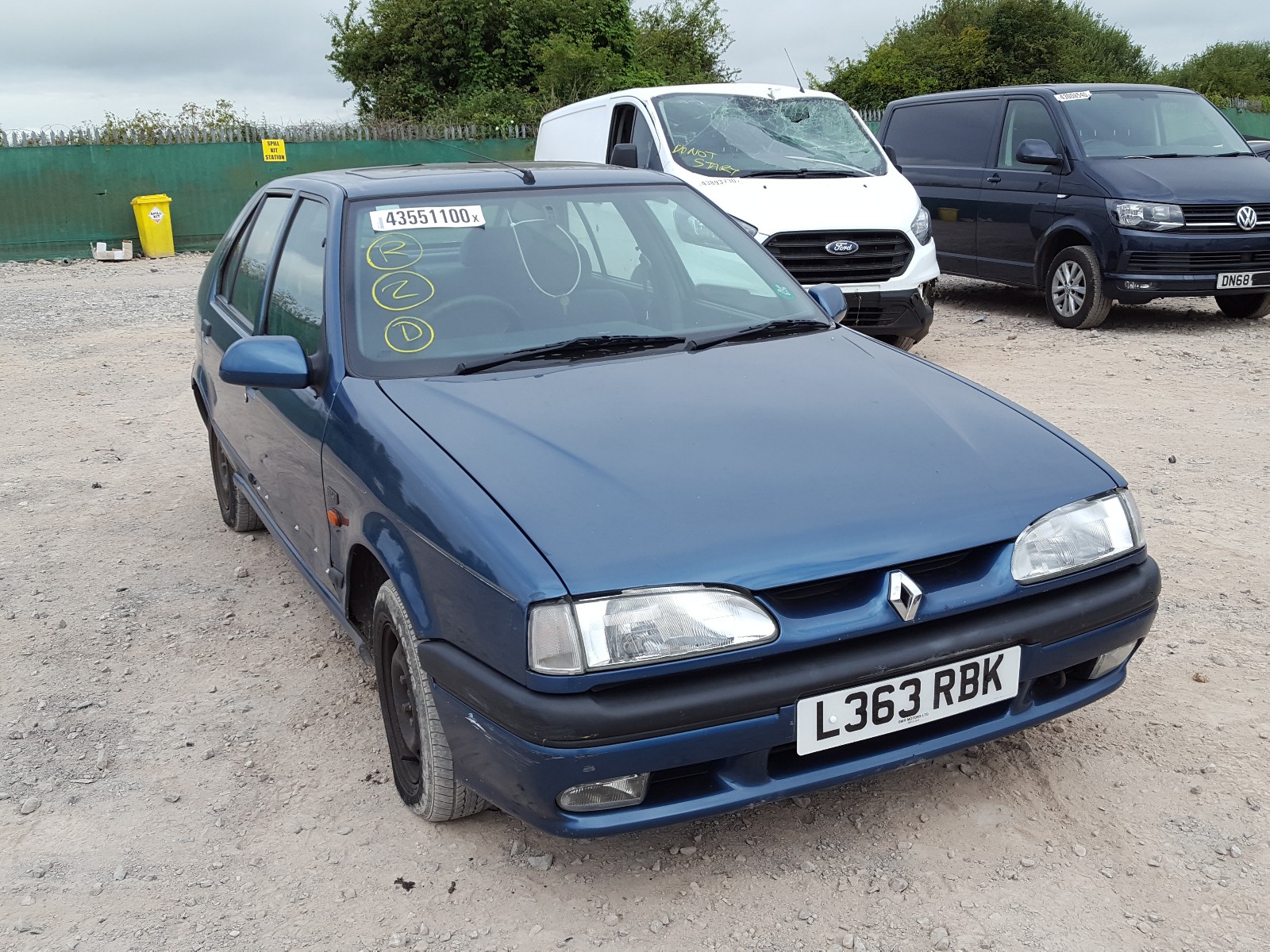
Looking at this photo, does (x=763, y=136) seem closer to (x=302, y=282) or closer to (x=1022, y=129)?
(x=1022, y=129)

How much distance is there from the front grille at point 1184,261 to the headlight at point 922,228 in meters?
1.94

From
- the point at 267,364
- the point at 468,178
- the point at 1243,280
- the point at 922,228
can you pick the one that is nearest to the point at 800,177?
the point at 922,228

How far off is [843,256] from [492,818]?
5.56 m

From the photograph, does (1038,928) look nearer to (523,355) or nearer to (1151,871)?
(1151,871)

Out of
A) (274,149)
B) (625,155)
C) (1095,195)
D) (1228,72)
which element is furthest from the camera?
(1228,72)

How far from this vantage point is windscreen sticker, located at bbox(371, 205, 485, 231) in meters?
3.52

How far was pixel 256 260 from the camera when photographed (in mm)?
4320

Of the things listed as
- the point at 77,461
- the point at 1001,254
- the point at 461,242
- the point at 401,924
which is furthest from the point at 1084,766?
the point at 1001,254

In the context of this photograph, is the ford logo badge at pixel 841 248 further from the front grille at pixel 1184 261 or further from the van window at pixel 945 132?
the van window at pixel 945 132

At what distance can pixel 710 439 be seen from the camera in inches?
109

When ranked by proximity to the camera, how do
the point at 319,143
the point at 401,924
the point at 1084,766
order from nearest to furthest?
the point at 401,924
the point at 1084,766
the point at 319,143

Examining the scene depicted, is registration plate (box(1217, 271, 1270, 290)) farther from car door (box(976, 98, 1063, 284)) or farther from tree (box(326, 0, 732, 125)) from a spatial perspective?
tree (box(326, 0, 732, 125))

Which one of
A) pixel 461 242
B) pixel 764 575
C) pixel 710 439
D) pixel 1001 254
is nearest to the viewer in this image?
pixel 764 575

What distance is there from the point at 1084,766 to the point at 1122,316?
799 centimetres
